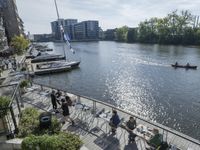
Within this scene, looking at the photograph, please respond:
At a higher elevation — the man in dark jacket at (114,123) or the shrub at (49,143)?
the shrub at (49,143)

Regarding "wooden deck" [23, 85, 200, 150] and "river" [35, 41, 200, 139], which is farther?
"river" [35, 41, 200, 139]

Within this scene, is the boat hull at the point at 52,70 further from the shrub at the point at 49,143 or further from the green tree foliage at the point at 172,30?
the green tree foliage at the point at 172,30

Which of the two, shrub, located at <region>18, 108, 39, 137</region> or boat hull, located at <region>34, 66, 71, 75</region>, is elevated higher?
shrub, located at <region>18, 108, 39, 137</region>

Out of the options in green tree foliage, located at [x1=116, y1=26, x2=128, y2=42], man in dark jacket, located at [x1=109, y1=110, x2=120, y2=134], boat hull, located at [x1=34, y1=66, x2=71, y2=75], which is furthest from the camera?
green tree foliage, located at [x1=116, y1=26, x2=128, y2=42]

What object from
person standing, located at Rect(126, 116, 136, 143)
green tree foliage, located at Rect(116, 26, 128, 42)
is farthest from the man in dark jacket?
green tree foliage, located at Rect(116, 26, 128, 42)

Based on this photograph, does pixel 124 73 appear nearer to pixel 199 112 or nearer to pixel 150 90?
pixel 150 90

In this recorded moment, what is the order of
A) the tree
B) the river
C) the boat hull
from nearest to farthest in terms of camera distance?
the river
the boat hull
the tree

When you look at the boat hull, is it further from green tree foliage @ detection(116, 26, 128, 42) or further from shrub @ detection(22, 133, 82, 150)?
green tree foliage @ detection(116, 26, 128, 42)

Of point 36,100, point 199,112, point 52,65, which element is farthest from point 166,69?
point 36,100

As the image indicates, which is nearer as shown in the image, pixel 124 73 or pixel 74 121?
pixel 74 121

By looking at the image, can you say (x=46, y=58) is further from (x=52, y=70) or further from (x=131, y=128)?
(x=131, y=128)

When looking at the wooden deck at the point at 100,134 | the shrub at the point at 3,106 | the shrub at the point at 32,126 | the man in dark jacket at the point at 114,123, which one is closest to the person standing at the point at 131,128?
the wooden deck at the point at 100,134

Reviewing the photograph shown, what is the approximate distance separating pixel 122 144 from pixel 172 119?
11.6m

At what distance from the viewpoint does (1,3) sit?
263ft
